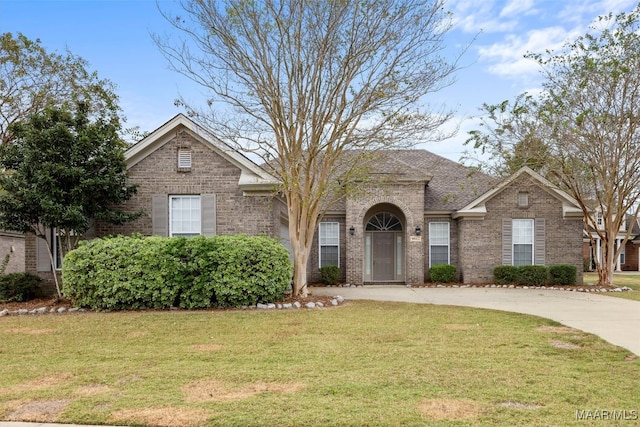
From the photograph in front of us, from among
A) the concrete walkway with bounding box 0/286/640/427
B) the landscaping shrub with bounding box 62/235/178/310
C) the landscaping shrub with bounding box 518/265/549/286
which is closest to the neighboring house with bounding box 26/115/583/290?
the landscaping shrub with bounding box 518/265/549/286

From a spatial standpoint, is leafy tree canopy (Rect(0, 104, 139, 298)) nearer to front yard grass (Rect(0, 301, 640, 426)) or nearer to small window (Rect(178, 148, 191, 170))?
small window (Rect(178, 148, 191, 170))

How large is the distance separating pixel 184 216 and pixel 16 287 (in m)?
5.22

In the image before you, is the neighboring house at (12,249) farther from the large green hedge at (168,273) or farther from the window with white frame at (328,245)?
the window with white frame at (328,245)

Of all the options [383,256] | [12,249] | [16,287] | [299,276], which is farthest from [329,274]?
[12,249]

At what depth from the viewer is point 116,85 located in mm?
19125

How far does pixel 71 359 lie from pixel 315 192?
27.5ft

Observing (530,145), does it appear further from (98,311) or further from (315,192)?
(98,311)

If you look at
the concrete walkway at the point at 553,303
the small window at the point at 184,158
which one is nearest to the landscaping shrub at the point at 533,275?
the concrete walkway at the point at 553,303

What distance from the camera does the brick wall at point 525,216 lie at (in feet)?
66.3

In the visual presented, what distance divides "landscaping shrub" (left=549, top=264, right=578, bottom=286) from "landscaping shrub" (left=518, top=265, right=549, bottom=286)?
295 millimetres

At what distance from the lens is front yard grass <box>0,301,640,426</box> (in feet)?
15.5

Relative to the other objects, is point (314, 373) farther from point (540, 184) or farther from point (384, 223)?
point (540, 184)

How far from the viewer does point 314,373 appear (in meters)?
6.18

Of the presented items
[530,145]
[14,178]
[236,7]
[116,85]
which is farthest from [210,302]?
[530,145]
